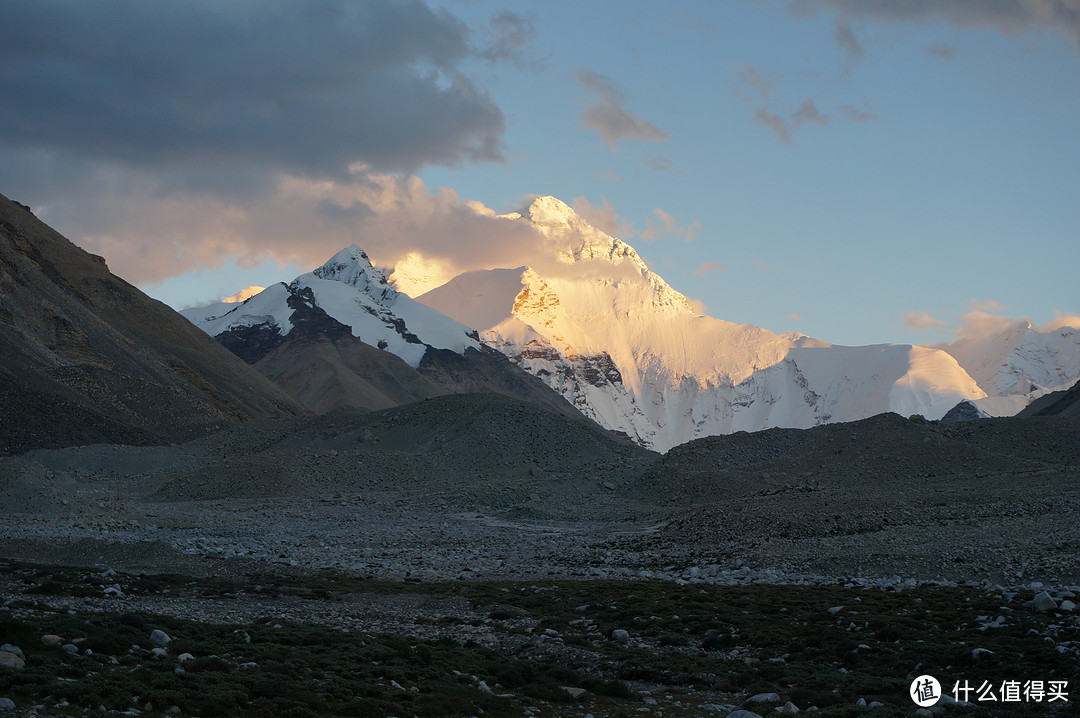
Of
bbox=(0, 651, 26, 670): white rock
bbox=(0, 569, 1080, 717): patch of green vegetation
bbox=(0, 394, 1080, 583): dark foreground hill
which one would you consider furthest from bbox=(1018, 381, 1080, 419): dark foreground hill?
bbox=(0, 651, 26, 670): white rock

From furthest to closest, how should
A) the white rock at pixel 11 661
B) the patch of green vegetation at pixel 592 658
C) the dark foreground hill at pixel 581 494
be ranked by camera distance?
the dark foreground hill at pixel 581 494
the patch of green vegetation at pixel 592 658
the white rock at pixel 11 661

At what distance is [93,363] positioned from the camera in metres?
106

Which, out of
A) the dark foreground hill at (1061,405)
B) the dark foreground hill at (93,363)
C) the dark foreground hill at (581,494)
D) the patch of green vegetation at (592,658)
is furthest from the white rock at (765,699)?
the dark foreground hill at (1061,405)

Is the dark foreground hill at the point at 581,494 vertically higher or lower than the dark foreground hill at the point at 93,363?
lower

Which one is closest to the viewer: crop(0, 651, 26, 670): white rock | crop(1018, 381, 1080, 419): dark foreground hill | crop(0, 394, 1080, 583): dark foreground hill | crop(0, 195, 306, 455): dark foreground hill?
crop(0, 651, 26, 670): white rock

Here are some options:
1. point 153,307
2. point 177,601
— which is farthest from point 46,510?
point 153,307

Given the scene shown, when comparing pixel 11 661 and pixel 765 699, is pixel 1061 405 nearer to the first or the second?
pixel 765 699

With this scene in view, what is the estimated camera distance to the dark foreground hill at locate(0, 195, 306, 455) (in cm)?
9056

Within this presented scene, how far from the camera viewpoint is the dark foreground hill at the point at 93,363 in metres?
90.6

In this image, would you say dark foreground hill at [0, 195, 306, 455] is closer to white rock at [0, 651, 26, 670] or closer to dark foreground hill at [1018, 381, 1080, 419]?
white rock at [0, 651, 26, 670]

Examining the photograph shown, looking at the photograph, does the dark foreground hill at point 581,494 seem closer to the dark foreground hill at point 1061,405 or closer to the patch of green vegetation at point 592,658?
the patch of green vegetation at point 592,658

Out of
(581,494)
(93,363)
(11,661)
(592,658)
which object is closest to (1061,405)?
(581,494)

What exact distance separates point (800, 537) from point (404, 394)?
161999 mm

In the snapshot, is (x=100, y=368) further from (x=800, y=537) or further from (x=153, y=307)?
(x=800, y=537)
